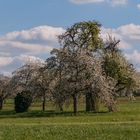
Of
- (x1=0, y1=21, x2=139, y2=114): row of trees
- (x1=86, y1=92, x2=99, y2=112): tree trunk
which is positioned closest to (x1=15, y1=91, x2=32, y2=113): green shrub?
(x1=0, y1=21, x2=139, y2=114): row of trees

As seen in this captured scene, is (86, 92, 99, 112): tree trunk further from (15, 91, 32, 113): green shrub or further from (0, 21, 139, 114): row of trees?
(15, 91, 32, 113): green shrub

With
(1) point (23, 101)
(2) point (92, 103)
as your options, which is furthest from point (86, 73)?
(1) point (23, 101)

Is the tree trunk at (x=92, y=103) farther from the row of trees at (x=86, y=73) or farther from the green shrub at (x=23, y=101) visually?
the green shrub at (x=23, y=101)

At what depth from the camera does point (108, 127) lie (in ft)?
108

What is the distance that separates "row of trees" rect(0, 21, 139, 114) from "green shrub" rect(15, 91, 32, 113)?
4.79 feet

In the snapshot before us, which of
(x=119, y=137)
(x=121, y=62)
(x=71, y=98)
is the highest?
(x=121, y=62)

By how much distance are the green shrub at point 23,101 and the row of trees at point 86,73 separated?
1.46 m

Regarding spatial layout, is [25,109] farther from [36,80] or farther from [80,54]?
[80,54]

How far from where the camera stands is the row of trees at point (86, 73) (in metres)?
63.5

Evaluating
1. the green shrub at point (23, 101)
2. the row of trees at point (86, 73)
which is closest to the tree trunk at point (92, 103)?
the row of trees at point (86, 73)

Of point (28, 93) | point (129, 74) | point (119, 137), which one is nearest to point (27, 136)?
point (119, 137)

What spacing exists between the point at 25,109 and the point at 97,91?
1534 cm

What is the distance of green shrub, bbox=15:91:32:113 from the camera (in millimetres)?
75250

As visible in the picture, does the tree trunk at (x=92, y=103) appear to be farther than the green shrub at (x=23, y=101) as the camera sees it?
No
